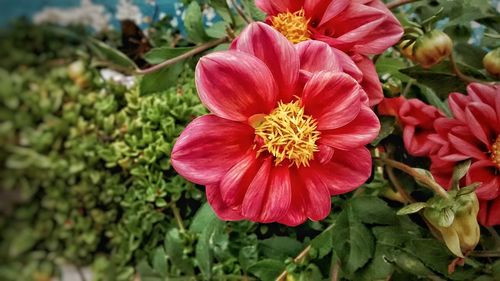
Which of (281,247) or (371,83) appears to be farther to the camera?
(281,247)

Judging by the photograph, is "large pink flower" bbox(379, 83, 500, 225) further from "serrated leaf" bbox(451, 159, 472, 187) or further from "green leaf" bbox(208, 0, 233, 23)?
"green leaf" bbox(208, 0, 233, 23)

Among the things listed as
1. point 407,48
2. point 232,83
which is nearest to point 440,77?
point 407,48

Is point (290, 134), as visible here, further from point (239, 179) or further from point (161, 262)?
point (161, 262)

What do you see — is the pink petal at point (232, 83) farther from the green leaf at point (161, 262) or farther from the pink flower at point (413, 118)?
the green leaf at point (161, 262)

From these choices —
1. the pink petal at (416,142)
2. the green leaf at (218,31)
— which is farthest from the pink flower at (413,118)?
the green leaf at (218,31)

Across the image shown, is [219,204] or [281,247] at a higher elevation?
[219,204]

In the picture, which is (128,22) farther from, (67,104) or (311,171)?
(311,171)

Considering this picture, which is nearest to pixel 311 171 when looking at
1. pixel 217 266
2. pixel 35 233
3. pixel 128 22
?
pixel 217 266
